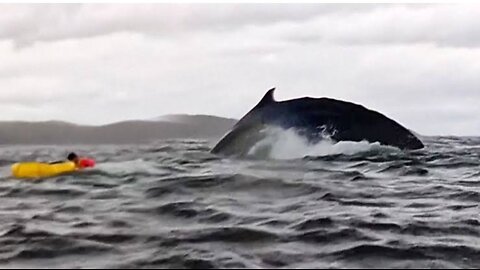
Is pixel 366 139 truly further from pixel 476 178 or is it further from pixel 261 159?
pixel 476 178

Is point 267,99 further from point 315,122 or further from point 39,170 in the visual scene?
point 39,170

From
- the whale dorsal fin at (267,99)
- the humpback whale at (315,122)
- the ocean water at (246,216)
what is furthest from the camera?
the humpback whale at (315,122)

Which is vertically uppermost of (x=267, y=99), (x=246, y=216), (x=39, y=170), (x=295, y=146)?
(x=267, y=99)

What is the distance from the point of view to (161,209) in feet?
39.5

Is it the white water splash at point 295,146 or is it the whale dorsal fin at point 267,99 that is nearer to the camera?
the whale dorsal fin at point 267,99

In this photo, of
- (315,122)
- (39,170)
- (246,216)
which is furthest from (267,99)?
(246,216)

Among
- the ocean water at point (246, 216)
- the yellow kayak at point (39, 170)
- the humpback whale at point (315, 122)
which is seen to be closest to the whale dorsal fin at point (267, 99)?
the humpback whale at point (315, 122)

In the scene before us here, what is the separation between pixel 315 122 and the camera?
69.3 ft

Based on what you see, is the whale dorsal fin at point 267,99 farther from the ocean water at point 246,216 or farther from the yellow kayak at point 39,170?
the yellow kayak at point 39,170

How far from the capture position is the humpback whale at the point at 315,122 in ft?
68.3

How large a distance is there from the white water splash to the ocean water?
1.37 m

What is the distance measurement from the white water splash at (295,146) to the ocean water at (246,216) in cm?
137

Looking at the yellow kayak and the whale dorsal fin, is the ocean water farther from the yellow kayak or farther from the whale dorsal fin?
the whale dorsal fin

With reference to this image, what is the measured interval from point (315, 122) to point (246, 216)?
10.2 meters
